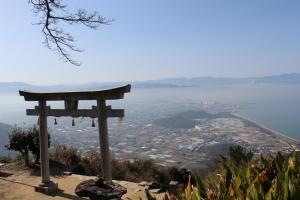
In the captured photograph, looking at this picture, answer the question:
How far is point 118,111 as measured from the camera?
9633 mm

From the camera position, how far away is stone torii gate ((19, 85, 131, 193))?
9710 millimetres

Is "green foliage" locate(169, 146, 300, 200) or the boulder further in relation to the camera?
the boulder

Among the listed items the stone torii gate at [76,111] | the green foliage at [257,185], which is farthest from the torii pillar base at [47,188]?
the green foliage at [257,185]

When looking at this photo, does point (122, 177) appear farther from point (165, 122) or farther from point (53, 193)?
point (165, 122)

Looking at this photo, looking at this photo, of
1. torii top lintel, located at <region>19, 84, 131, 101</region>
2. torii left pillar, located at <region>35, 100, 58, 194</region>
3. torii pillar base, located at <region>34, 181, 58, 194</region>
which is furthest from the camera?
torii left pillar, located at <region>35, 100, 58, 194</region>

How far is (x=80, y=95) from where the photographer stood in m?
10.4

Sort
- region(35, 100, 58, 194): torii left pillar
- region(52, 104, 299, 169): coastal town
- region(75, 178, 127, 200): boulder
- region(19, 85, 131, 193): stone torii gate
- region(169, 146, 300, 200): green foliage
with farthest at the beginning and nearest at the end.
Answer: region(52, 104, 299, 169): coastal town, region(35, 100, 58, 194): torii left pillar, region(19, 85, 131, 193): stone torii gate, region(75, 178, 127, 200): boulder, region(169, 146, 300, 200): green foliage

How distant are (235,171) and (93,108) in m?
6.85

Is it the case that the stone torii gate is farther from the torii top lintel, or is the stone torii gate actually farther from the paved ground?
the paved ground

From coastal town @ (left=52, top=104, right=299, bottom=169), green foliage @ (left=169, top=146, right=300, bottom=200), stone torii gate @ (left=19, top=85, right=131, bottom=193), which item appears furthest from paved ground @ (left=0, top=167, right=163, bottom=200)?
green foliage @ (left=169, top=146, right=300, bottom=200)

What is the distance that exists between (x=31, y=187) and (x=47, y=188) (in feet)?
2.98

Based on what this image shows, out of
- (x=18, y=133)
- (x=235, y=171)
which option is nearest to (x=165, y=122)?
(x=18, y=133)

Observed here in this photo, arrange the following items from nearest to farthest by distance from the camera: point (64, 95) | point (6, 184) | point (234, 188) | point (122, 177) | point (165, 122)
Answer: point (234, 188), point (64, 95), point (6, 184), point (122, 177), point (165, 122)

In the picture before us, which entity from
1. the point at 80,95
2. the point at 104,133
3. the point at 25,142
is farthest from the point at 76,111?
the point at 25,142
